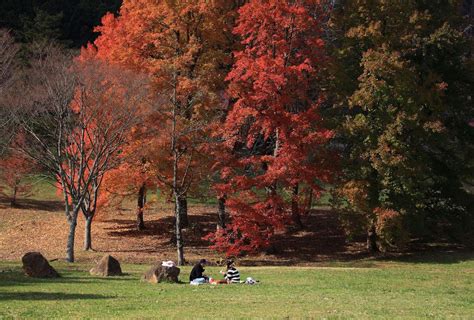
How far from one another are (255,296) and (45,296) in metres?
5.37

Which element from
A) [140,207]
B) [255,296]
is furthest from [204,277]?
[140,207]

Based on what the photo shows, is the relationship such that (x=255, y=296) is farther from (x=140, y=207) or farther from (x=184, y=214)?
(x=184, y=214)


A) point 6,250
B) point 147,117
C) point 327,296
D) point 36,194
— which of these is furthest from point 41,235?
point 327,296

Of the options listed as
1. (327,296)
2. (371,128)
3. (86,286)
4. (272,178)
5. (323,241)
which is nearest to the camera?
(327,296)

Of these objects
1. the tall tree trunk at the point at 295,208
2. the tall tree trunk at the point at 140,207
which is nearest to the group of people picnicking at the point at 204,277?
the tall tree trunk at the point at 295,208

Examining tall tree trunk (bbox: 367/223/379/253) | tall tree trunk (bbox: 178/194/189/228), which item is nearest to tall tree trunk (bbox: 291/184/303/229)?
tall tree trunk (bbox: 367/223/379/253)

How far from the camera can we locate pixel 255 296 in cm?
1727

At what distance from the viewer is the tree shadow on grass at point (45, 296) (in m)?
15.8

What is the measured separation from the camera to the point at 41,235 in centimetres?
3847

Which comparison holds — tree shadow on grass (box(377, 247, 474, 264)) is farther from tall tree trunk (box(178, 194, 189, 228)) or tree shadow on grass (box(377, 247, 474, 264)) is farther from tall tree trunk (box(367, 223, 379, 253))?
tall tree trunk (box(178, 194, 189, 228))

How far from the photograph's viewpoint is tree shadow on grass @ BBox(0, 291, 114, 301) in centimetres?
1584

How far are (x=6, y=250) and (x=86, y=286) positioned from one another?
17.1 metres

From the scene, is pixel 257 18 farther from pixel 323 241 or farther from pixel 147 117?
pixel 323 241

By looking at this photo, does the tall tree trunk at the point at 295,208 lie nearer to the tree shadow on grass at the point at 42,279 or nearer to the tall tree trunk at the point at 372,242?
the tall tree trunk at the point at 372,242
